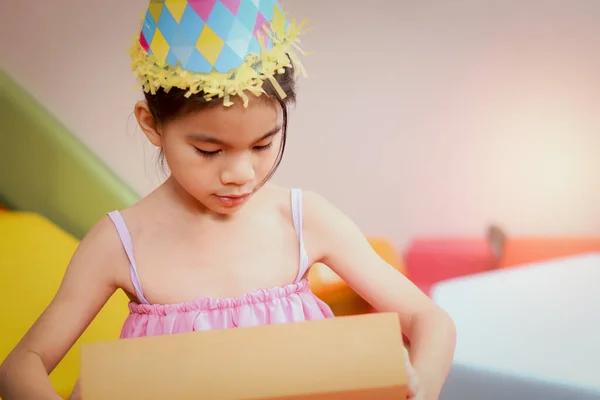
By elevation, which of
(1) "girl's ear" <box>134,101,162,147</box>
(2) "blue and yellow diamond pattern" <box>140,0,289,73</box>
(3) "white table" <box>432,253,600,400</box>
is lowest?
(3) "white table" <box>432,253,600,400</box>

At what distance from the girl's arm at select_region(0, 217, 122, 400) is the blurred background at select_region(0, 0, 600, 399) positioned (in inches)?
22.9

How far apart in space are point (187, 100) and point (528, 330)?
0.62 meters

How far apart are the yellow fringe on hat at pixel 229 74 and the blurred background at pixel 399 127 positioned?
0.65 metres

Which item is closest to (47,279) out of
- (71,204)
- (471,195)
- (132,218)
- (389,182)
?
(71,204)

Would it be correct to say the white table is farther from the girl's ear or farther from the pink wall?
the girl's ear

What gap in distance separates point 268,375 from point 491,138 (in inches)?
43.8

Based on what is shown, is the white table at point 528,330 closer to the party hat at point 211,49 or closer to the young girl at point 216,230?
the young girl at point 216,230

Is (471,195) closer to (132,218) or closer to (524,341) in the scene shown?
(524,341)

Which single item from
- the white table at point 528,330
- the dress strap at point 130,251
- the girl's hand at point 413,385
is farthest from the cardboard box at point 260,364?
the white table at point 528,330

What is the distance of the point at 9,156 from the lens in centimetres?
140

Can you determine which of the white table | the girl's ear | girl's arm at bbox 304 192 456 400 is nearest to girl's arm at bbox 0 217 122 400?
the girl's ear

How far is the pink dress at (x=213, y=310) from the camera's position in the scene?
77 cm

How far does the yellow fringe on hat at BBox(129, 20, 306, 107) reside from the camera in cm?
69

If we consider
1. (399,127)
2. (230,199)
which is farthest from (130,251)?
(399,127)
